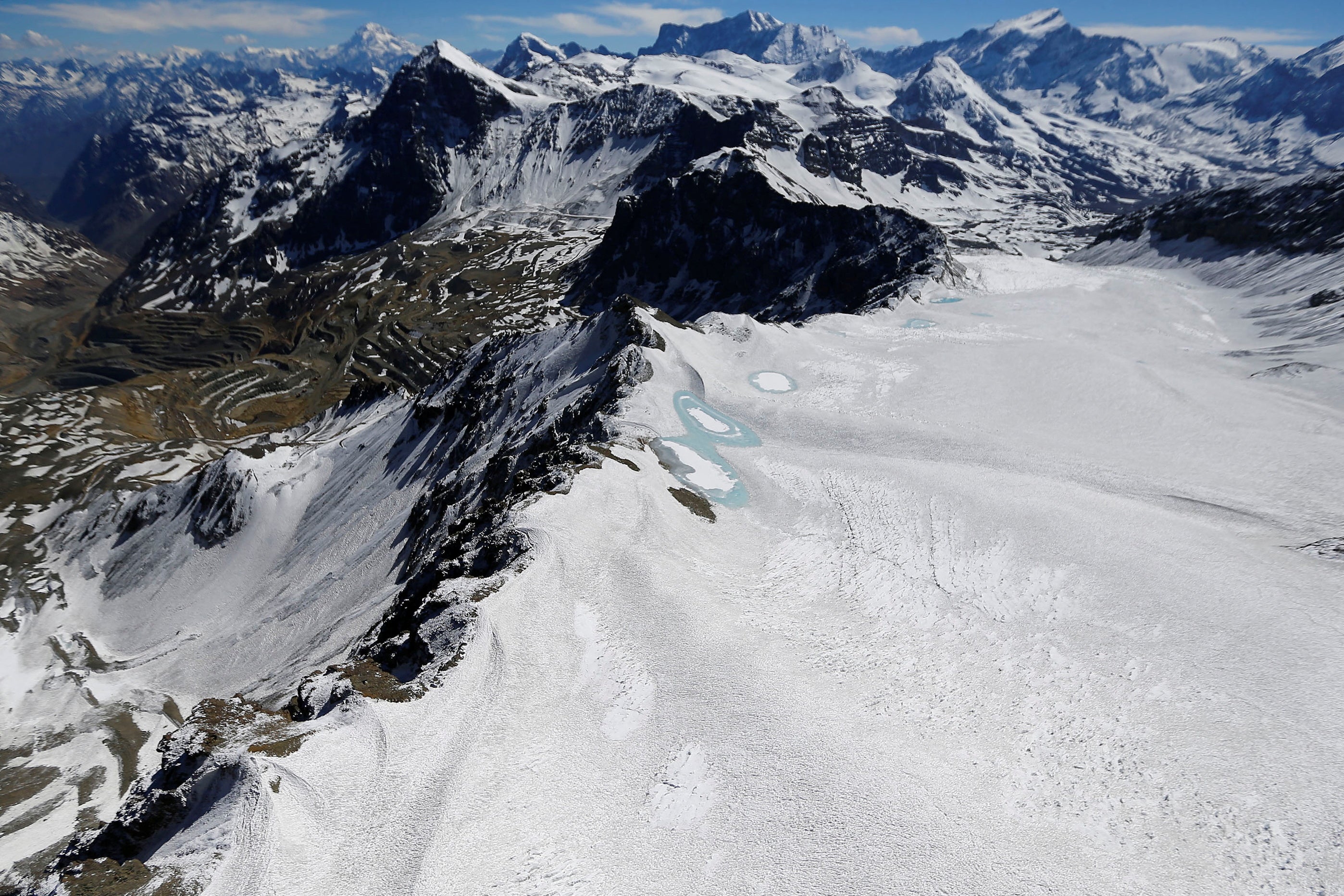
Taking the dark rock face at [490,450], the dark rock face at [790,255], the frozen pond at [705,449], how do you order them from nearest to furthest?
1. the dark rock face at [490,450]
2. the frozen pond at [705,449]
3. the dark rock face at [790,255]

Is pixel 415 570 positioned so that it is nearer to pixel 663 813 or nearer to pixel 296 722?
pixel 296 722

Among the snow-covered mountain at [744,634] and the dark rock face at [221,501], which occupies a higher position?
the snow-covered mountain at [744,634]

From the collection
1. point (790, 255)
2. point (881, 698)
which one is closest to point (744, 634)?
point (881, 698)

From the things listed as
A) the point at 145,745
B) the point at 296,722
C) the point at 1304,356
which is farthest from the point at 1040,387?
the point at 145,745

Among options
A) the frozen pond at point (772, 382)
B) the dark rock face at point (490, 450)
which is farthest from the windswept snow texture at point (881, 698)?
the frozen pond at point (772, 382)

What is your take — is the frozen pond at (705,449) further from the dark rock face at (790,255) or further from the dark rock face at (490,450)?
the dark rock face at (790,255)

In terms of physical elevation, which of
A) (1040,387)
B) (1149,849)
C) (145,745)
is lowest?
(145,745)
